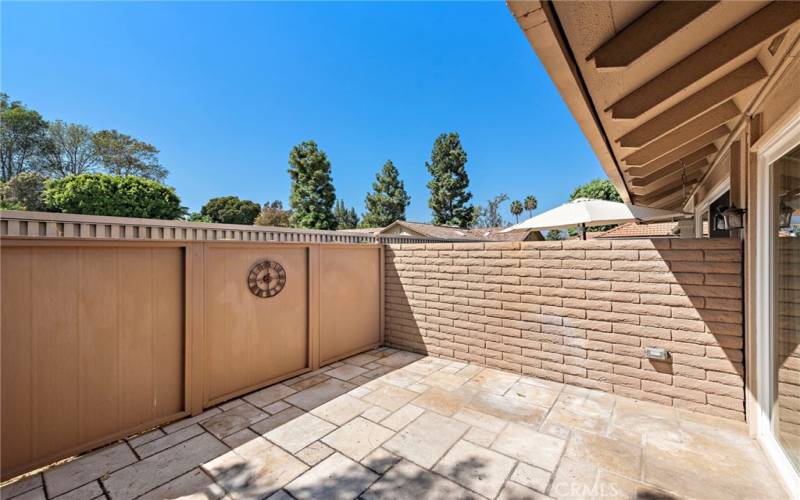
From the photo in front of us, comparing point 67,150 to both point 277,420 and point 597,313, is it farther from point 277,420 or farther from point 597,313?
point 597,313

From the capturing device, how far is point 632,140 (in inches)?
101

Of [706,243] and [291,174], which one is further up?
[291,174]

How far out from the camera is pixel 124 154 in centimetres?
3050

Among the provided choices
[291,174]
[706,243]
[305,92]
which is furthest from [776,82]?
[291,174]

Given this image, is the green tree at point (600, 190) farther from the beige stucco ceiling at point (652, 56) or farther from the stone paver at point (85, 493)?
the stone paver at point (85, 493)

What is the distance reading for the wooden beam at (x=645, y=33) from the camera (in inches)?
52.0

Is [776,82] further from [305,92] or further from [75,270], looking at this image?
[305,92]

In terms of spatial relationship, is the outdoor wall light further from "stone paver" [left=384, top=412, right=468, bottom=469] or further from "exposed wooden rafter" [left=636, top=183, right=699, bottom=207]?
"stone paver" [left=384, top=412, right=468, bottom=469]

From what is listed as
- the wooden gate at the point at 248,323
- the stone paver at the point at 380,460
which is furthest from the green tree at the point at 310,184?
the stone paver at the point at 380,460

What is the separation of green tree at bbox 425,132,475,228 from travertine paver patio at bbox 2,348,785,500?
980 inches

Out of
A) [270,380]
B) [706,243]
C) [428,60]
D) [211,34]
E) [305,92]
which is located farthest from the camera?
[305,92]

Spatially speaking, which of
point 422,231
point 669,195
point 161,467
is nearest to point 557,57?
point 161,467

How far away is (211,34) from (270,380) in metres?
12.7

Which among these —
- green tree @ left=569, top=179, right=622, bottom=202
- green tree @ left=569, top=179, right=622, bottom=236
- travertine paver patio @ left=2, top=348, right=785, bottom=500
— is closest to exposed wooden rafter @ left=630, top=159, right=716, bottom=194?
travertine paver patio @ left=2, top=348, right=785, bottom=500
